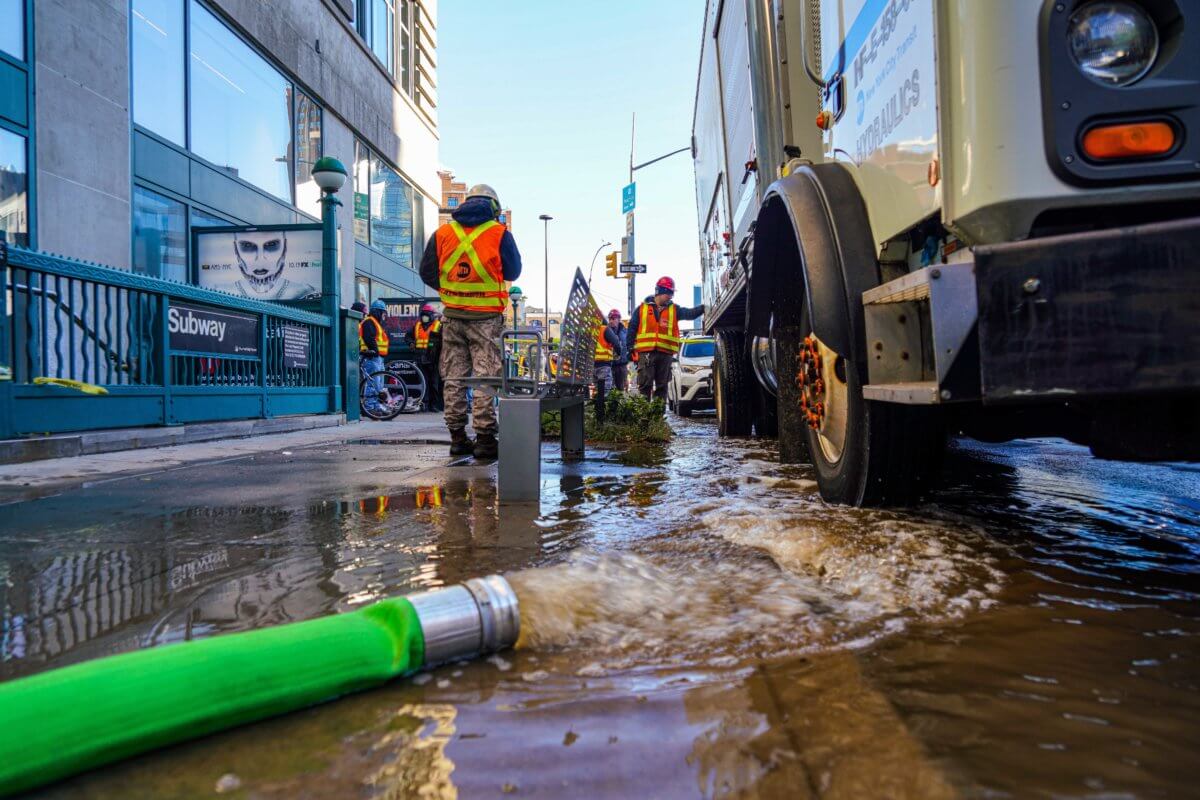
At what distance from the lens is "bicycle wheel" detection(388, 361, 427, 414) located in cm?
1391

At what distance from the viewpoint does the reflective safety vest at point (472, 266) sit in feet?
17.7

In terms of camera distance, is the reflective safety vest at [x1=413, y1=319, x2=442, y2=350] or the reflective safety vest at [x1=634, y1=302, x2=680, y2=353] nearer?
the reflective safety vest at [x1=634, y1=302, x2=680, y2=353]

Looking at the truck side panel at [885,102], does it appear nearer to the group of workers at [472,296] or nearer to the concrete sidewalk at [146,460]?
the group of workers at [472,296]

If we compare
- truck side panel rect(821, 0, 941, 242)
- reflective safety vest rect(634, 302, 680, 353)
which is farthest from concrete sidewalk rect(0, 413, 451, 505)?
truck side panel rect(821, 0, 941, 242)

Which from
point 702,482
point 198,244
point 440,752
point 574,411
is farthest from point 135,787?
point 198,244

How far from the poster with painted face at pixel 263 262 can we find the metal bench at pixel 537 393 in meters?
5.55

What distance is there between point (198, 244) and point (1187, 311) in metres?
11.3

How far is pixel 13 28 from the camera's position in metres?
8.55

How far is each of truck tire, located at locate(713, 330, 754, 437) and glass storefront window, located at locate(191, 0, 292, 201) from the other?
33.3 ft

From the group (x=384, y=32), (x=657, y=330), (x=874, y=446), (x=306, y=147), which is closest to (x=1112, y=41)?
(x=874, y=446)

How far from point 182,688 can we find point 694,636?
103cm

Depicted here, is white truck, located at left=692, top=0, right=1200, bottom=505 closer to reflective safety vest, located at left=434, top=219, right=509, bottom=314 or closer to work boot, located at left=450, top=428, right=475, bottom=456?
reflective safety vest, located at left=434, top=219, right=509, bottom=314

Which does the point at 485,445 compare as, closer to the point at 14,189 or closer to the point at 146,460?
the point at 146,460

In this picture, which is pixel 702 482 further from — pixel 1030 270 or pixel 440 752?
pixel 440 752
